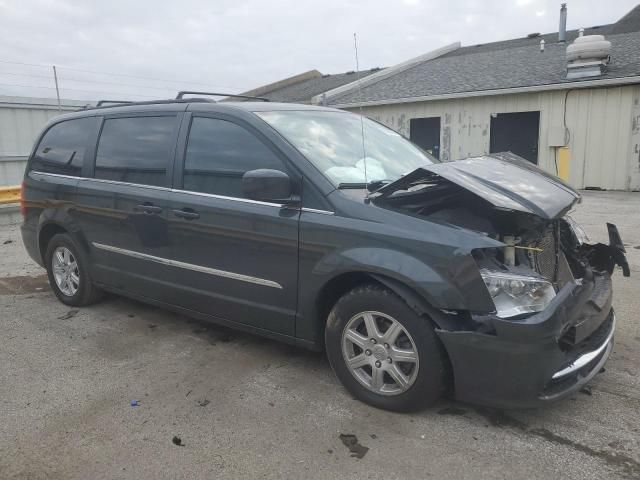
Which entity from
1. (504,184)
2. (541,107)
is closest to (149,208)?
(504,184)

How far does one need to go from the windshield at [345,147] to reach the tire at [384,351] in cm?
80

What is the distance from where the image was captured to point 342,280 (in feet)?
10.3

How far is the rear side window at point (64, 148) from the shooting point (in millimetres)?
4703

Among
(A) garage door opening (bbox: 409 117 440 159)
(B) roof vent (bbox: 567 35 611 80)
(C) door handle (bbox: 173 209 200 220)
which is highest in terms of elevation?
(B) roof vent (bbox: 567 35 611 80)

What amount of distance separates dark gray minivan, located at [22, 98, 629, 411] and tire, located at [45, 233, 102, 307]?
14.7 inches

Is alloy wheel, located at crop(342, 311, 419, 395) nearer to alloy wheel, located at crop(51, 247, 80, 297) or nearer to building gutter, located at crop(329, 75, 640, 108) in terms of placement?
alloy wheel, located at crop(51, 247, 80, 297)

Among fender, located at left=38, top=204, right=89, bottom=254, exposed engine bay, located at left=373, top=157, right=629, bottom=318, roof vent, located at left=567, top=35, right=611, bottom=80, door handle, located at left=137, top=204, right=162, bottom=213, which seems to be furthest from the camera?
roof vent, located at left=567, top=35, right=611, bottom=80

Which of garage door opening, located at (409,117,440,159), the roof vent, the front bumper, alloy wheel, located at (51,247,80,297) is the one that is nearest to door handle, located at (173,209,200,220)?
alloy wheel, located at (51,247,80,297)

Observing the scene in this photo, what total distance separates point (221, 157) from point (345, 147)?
2.85ft

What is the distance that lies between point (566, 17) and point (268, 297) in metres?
21.0

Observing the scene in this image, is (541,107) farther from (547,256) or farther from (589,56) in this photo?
(547,256)

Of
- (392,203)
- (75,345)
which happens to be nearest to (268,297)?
(392,203)

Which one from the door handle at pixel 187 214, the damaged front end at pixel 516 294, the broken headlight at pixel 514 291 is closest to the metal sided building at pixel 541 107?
the door handle at pixel 187 214

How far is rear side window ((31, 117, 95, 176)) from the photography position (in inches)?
185
